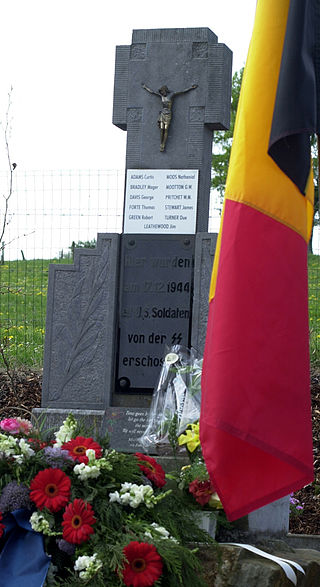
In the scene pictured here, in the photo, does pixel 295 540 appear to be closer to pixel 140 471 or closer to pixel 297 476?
pixel 140 471

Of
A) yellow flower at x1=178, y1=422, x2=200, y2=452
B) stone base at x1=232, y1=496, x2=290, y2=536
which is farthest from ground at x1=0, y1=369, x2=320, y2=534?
yellow flower at x1=178, y1=422, x2=200, y2=452

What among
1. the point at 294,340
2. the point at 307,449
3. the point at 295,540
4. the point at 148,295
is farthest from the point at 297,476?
the point at 148,295

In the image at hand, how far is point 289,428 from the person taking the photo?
10.3 ft

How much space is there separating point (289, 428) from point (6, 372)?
6094mm

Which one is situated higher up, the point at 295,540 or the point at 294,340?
the point at 294,340

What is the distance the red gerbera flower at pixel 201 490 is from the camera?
12.8 feet

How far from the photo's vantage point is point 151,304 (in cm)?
655

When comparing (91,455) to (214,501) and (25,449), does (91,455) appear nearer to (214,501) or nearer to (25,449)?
(25,449)

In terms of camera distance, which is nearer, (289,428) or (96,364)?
(289,428)

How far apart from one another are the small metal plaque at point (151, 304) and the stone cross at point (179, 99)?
0.34m

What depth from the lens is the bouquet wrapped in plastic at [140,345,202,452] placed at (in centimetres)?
461

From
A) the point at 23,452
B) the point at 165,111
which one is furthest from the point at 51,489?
the point at 165,111

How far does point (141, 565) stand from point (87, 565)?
0.19 metres

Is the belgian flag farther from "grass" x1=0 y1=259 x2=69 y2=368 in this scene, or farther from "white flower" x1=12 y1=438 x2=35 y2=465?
"grass" x1=0 y1=259 x2=69 y2=368
